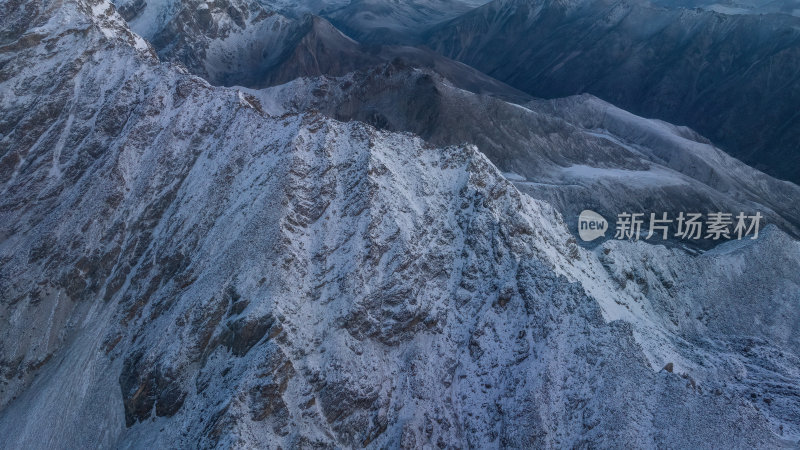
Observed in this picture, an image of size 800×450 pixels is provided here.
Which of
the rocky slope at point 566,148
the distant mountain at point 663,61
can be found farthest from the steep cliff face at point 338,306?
the distant mountain at point 663,61

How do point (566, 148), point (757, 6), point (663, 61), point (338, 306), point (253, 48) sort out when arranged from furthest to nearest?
1. point (757, 6)
2. point (253, 48)
3. point (663, 61)
4. point (566, 148)
5. point (338, 306)

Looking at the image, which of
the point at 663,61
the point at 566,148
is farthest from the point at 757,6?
the point at 566,148

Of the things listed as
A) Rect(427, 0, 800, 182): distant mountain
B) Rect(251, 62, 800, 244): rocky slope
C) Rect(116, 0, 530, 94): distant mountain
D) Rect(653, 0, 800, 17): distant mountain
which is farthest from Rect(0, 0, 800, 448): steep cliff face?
Rect(653, 0, 800, 17): distant mountain

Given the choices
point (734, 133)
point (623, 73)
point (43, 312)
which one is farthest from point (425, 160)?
point (623, 73)

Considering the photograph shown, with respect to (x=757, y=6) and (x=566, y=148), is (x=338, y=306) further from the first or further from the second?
(x=757, y=6)

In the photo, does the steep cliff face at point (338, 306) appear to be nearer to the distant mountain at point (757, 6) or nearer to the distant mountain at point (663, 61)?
the distant mountain at point (663, 61)

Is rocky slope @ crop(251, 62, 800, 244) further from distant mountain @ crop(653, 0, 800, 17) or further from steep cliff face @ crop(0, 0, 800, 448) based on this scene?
distant mountain @ crop(653, 0, 800, 17)
